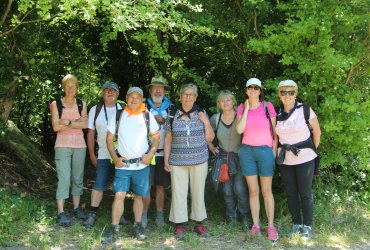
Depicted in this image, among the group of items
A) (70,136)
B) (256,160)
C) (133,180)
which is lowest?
(133,180)

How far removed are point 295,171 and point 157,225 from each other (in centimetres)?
197

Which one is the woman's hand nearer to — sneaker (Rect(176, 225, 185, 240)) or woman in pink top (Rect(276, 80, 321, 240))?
woman in pink top (Rect(276, 80, 321, 240))

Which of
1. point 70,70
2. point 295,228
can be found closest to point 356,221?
point 295,228

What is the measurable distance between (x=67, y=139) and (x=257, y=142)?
2.50m

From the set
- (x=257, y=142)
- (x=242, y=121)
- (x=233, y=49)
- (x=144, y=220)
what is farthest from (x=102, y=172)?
(x=233, y=49)

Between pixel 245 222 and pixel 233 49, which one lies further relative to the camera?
pixel 233 49

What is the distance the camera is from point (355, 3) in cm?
535

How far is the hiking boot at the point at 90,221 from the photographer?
18.5ft

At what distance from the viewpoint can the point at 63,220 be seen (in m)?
5.64

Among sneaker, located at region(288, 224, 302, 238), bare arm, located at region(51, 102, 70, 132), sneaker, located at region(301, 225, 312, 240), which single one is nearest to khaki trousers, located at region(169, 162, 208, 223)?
sneaker, located at region(288, 224, 302, 238)

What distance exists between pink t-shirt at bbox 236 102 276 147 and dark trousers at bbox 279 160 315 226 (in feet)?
1.47

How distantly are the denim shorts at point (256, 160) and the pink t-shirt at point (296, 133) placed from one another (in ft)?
0.78

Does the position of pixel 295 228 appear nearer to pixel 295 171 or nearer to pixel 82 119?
pixel 295 171

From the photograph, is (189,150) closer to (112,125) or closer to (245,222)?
(112,125)
